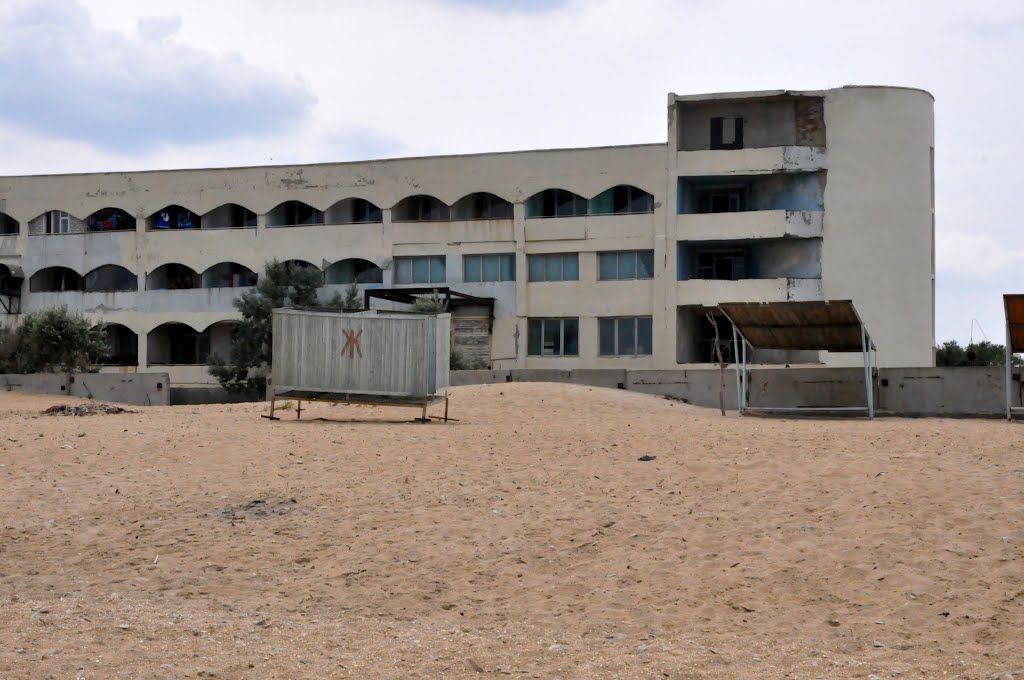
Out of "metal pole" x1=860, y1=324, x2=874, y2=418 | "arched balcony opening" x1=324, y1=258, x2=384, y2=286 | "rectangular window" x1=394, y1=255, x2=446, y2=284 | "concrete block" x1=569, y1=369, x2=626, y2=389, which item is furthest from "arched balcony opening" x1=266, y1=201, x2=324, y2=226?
"metal pole" x1=860, y1=324, x2=874, y2=418

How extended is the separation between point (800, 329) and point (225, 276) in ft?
101

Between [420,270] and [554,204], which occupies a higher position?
[554,204]

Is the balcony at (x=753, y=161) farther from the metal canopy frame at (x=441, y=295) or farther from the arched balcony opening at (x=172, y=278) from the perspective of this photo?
the arched balcony opening at (x=172, y=278)

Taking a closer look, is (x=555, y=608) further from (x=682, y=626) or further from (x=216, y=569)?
(x=216, y=569)

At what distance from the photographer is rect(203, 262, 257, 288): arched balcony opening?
158 feet

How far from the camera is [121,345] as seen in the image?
50312mm

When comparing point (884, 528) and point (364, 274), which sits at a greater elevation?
point (364, 274)

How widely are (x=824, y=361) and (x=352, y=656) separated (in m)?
36.1

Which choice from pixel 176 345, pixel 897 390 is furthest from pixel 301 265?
pixel 897 390

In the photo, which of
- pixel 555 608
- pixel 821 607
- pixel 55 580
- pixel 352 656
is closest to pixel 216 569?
pixel 55 580

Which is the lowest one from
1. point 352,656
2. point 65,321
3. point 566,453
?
point 352,656

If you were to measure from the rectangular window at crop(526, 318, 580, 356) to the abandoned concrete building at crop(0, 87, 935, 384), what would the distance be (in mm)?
56

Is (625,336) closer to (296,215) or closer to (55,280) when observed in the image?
(296,215)

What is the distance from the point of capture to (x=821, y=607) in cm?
864
